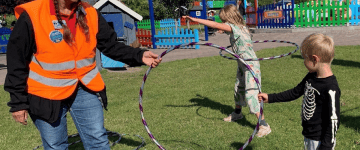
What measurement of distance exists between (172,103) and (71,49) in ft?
15.4

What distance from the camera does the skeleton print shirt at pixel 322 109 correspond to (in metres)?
3.21

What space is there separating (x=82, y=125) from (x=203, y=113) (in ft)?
12.1

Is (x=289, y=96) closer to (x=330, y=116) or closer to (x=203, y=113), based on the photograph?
(x=330, y=116)

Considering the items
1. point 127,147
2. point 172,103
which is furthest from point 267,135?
point 172,103

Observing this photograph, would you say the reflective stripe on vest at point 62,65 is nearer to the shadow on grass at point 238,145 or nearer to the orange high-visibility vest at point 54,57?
the orange high-visibility vest at point 54,57

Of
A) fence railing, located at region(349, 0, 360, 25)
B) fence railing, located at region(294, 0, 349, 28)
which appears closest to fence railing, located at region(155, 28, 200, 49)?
fence railing, located at region(294, 0, 349, 28)

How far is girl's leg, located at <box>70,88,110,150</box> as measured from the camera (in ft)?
11.5

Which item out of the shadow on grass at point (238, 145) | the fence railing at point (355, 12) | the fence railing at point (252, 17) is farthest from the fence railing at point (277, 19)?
the shadow on grass at point (238, 145)

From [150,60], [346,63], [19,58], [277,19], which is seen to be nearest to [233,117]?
[150,60]

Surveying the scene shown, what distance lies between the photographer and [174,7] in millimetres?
30016

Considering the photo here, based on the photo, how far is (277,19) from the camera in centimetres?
2594

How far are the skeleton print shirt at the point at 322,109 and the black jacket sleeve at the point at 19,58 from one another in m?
2.57

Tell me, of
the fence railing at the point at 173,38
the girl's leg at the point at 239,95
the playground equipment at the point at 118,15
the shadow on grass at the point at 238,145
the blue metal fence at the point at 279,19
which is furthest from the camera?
the blue metal fence at the point at 279,19

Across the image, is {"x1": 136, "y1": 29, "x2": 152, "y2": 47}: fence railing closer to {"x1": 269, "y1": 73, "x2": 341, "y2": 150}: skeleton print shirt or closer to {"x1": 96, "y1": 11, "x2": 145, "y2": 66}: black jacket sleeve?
{"x1": 96, "y1": 11, "x2": 145, "y2": 66}: black jacket sleeve
